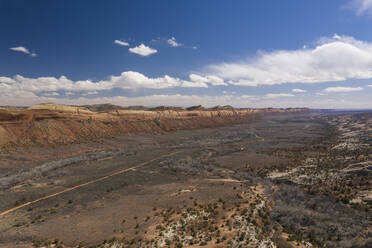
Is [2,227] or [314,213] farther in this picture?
[314,213]

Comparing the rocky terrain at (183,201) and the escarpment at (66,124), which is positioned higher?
the escarpment at (66,124)

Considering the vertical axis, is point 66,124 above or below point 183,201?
above

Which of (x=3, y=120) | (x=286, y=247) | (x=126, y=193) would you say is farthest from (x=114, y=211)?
(x=3, y=120)

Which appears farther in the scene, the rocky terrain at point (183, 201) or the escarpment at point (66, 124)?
the escarpment at point (66, 124)

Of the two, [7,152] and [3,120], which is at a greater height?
[3,120]

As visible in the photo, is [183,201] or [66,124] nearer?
[183,201]

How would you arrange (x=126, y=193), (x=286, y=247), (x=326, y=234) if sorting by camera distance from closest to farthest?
(x=286, y=247)
(x=326, y=234)
(x=126, y=193)

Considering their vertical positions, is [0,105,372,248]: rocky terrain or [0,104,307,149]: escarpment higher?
[0,104,307,149]: escarpment

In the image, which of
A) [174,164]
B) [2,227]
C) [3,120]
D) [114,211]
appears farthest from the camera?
[3,120]

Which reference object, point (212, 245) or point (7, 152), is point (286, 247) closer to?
point (212, 245)

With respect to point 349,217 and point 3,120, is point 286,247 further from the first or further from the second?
point 3,120

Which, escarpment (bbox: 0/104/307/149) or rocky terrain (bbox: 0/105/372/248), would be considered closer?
rocky terrain (bbox: 0/105/372/248)
